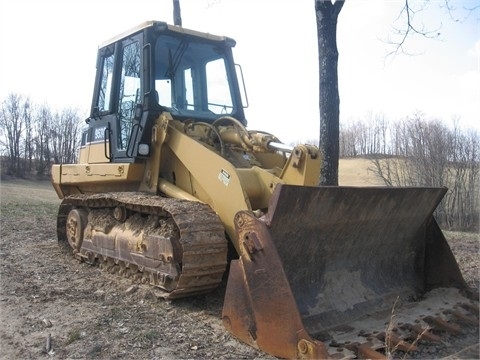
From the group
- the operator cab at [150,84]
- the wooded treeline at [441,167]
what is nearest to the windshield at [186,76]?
the operator cab at [150,84]

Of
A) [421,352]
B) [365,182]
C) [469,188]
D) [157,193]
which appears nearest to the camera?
[421,352]

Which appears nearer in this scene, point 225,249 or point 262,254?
point 262,254

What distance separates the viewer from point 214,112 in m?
6.62

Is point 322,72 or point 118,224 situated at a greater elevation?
point 322,72

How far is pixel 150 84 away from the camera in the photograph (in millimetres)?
5996

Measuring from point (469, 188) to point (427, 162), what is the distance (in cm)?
225

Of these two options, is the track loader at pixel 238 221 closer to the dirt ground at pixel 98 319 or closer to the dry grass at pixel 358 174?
the dirt ground at pixel 98 319

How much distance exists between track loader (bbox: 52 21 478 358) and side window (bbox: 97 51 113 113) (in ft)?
0.12

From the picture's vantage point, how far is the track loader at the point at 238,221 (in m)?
4.02

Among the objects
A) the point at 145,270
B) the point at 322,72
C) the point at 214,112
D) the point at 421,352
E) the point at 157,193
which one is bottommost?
the point at 421,352

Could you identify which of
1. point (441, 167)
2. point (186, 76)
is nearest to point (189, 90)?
point (186, 76)

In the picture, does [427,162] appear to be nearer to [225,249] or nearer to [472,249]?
[472,249]

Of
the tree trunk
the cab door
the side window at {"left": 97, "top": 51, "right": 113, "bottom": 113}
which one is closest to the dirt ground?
the cab door

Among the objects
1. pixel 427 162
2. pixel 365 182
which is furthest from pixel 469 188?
pixel 365 182
